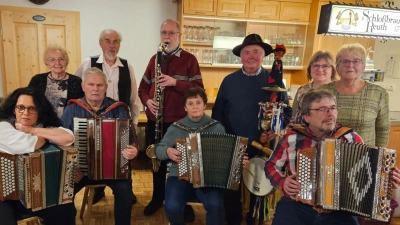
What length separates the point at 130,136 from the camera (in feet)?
6.69

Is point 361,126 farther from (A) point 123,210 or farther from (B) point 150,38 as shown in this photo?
(B) point 150,38

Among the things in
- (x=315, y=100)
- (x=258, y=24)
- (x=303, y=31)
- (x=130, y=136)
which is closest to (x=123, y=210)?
(x=130, y=136)

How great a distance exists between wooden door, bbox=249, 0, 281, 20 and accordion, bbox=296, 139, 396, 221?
3.21 metres

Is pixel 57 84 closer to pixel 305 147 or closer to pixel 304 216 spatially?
pixel 305 147

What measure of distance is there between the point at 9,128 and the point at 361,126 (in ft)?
6.46

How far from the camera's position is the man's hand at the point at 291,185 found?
1586mm

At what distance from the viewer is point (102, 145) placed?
195cm

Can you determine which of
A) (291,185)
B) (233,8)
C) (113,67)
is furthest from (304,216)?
(233,8)

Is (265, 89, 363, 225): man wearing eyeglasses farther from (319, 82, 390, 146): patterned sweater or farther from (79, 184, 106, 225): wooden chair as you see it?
(79, 184, 106, 225): wooden chair

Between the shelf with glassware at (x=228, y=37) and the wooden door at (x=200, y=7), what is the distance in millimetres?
147

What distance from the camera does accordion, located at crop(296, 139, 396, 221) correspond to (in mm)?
1431

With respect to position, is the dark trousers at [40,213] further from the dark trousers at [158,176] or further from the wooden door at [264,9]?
the wooden door at [264,9]

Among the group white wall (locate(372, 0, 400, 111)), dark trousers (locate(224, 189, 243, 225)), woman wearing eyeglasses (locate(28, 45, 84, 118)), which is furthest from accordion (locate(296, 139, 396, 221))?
white wall (locate(372, 0, 400, 111))

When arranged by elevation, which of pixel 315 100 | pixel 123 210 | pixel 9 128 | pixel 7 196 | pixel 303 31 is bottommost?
pixel 123 210
